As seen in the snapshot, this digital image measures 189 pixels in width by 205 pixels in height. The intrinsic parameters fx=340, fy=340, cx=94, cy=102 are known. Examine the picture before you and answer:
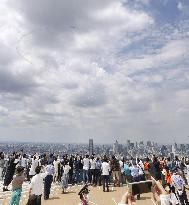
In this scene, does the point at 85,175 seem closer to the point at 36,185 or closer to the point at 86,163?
the point at 86,163

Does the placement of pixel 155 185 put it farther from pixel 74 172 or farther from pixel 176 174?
pixel 74 172

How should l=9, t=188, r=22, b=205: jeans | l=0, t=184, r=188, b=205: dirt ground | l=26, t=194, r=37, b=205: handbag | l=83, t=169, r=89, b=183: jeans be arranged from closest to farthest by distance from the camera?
1. l=26, t=194, r=37, b=205: handbag
2. l=9, t=188, r=22, b=205: jeans
3. l=0, t=184, r=188, b=205: dirt ground
4. l=83, t=169, r=89, b=183: jeans

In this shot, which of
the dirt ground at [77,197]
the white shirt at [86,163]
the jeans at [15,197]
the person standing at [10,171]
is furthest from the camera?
the white shirt at [86,163]

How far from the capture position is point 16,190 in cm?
1251

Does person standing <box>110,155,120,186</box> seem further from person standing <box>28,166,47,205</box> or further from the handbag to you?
the handbag

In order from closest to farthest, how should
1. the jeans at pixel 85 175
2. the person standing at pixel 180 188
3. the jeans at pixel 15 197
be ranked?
the jeans at pixel 15 197 < the person standing at pixel 180 188 < the jeans at pixel 85 175

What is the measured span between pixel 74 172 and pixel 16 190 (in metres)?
11.6

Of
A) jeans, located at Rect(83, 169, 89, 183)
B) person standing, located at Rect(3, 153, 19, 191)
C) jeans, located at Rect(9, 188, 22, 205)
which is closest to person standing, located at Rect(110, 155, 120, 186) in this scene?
jeans, located at Rect(83, 169, 89, 183)

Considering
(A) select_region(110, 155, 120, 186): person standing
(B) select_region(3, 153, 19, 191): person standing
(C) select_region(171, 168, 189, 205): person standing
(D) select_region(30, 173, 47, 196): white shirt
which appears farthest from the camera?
(A) select_region(110, 155, 120, 186): person standing

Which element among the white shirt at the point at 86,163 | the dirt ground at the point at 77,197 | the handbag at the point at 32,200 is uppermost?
the white shirt at the point at 86,163

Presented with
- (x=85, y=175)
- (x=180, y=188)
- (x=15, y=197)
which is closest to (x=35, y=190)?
(x=15, y=197)

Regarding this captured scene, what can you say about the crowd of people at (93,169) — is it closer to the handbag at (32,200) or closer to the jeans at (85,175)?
the jeans at (85,175)

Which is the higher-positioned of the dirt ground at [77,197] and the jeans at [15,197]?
the jeans at [15,197]

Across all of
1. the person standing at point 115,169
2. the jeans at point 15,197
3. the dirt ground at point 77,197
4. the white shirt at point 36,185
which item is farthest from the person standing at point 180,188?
the person standing at point 115,169
